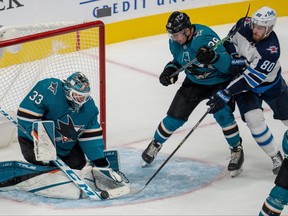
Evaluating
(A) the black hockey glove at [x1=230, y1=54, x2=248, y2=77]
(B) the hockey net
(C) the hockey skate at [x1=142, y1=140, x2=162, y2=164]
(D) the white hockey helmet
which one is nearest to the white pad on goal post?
(B) the hockey net

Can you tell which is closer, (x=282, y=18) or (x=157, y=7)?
(x=157, y=7)

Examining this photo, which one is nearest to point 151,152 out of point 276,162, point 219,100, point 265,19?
point 219,100

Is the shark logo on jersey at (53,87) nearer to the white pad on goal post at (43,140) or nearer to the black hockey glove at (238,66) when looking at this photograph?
the white pad on goal post at (43,140)

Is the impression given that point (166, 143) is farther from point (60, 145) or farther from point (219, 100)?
point (60, 145)

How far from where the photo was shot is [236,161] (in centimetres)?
605

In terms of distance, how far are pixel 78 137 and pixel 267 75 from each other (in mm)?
1135

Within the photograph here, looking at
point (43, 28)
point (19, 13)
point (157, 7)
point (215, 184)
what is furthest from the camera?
point (157, 7)

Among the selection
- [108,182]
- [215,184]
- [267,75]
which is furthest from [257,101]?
[108,182]

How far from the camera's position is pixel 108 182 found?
18.7 feet

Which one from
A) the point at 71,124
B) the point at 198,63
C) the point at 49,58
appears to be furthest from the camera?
the point at 49,58

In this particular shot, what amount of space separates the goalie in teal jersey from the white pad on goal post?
0.13 meters

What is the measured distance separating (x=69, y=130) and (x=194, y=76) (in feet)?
2.65

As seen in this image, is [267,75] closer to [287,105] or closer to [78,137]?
[287,105]

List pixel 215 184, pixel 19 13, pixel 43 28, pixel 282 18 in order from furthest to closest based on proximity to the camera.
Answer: pixel 282 18 → pixel 19 13 → pixel 43 28 → pixel 215 184
